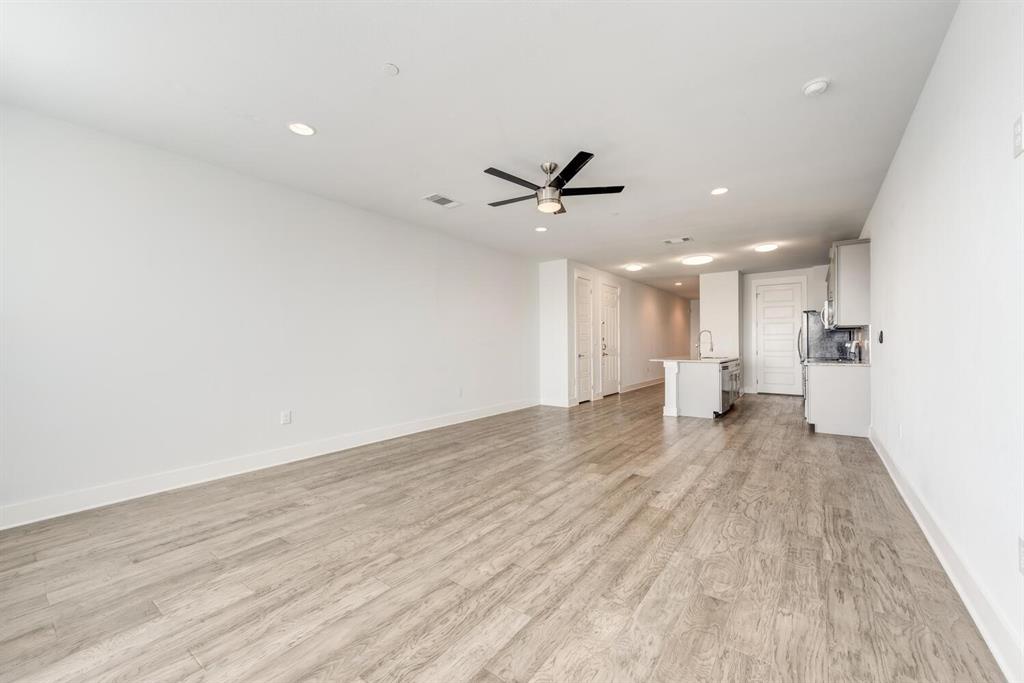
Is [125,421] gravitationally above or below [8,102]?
below

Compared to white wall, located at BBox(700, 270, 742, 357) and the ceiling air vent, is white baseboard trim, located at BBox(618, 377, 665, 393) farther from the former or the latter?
the ceiling air vent

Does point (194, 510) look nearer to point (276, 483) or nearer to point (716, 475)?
point (276, 483)

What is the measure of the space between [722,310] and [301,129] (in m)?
8.27

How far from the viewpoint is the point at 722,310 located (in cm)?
879

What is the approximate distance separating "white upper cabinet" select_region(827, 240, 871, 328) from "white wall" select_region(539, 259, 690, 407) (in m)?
3.88

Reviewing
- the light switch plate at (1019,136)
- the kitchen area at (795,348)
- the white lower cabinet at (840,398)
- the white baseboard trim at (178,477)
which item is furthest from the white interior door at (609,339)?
the light switch plate at (1019,136)

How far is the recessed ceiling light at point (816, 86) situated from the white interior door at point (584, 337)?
5.30 metres

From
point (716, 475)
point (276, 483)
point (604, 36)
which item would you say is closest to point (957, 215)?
point (604, 36)

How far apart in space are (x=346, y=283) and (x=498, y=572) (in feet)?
12.0

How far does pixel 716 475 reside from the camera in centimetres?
357

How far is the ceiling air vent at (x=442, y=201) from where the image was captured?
14.6 feet

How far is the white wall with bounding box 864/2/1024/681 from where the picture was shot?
1476 millimetres

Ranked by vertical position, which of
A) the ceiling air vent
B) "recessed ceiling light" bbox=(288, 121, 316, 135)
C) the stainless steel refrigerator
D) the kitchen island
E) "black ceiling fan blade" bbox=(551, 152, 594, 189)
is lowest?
the kitchen island

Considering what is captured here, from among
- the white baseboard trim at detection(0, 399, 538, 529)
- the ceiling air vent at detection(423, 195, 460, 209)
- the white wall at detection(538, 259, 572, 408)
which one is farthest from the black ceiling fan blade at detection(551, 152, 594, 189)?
the white wall at detection(538, 259, 572, 408)
